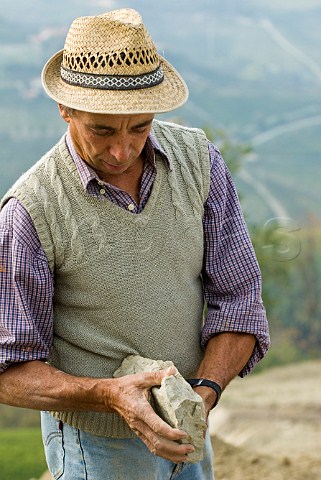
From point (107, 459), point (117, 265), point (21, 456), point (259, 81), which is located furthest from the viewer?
point (259, 81)

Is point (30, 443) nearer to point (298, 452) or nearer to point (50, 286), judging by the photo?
point (298, 452)

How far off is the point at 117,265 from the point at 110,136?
369mm

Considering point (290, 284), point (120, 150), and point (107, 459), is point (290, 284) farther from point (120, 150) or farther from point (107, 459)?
point (120, 150)

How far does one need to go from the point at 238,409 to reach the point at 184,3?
2.99 meters

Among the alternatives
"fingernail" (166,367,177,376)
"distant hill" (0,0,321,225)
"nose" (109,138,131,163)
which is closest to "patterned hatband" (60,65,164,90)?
"nose" (109,138,131,163)

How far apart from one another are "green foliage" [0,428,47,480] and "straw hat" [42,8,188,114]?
9.99 feet

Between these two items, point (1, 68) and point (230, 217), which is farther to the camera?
point (1, 68)

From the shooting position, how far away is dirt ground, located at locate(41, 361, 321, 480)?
202 inches

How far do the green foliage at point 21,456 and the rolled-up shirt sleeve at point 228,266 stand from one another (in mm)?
2552

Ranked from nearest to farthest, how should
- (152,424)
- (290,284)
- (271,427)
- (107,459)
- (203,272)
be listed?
(152,424)
(107,459)
(203,272)
(271,427)
(290,284)

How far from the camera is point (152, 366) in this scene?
111 inches

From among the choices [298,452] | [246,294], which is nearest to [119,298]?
[246,294]

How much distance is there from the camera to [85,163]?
9.36ft

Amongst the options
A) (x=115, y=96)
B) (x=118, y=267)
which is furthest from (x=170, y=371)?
(x=115, y=96)
